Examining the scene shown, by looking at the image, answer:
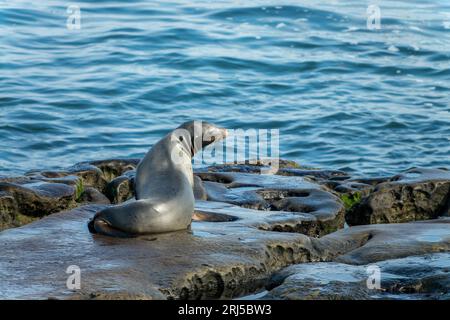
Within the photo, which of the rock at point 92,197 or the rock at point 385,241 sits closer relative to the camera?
the rock at point 385,241

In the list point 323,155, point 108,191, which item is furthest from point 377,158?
point 108,191

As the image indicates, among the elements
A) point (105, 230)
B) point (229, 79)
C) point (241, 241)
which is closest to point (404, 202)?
point (241, 241)

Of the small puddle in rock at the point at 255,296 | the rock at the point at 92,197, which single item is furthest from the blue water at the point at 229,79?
the small puddle in rock at the point at 255,296

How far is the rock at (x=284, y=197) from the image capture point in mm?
8609

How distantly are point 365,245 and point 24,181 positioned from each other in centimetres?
351

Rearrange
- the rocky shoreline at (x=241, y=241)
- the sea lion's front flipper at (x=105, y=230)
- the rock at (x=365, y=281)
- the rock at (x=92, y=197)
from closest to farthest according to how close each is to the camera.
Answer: the rock at (x=365, y=281)
the rocky shoreline at (x=241, y=241)
the sea lion's front flipper at (x=105, y=230)
the rock at (x=92, y=197)

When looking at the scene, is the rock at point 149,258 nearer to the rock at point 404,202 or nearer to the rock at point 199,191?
the rock at point 199,191

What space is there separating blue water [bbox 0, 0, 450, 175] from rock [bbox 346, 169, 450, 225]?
4904 mm

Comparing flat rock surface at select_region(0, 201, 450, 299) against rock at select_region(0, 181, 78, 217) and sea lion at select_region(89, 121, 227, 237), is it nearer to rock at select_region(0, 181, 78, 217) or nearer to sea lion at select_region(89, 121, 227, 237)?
sea lion at select_region(89, 121, 227, 237)

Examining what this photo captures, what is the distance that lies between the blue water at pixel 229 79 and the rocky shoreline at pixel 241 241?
481cm

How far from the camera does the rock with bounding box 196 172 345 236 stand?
861 cm

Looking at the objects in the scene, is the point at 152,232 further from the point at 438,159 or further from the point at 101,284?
the point at 438,159

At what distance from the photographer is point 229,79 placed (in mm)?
18844
